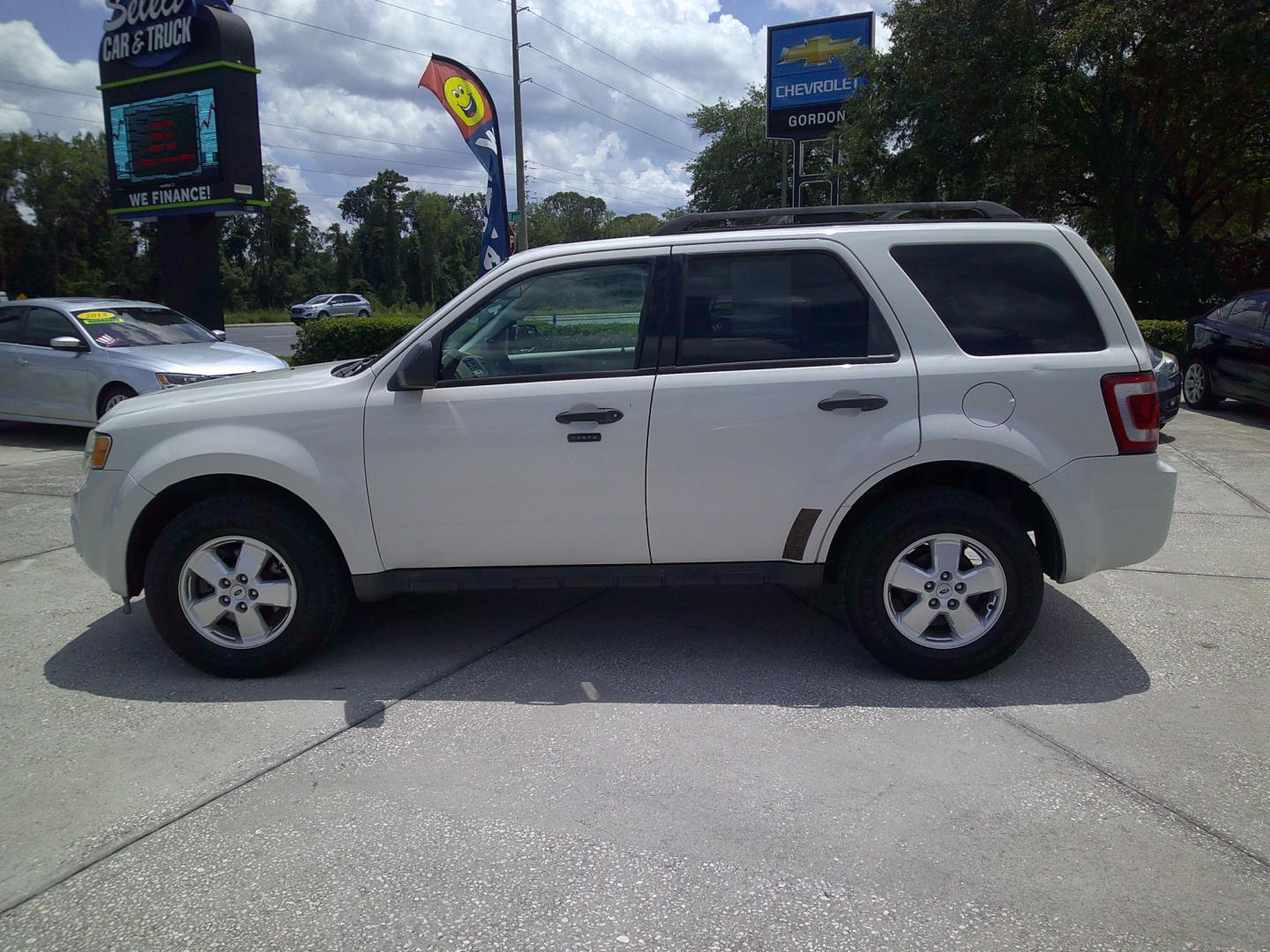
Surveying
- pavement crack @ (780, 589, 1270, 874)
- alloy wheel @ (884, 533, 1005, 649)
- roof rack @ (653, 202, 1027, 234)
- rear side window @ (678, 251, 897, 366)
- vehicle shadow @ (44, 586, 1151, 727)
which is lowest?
pavement crack @ (780, 589, 1270, 874)

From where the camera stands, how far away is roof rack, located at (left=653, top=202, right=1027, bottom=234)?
4.60 metres

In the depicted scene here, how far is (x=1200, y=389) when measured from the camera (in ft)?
41.2

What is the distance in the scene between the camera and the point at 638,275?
4.43m

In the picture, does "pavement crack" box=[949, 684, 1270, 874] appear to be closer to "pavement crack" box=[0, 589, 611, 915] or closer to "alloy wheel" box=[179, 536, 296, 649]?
"pavement crack" box=[0, 589, 611, 915]

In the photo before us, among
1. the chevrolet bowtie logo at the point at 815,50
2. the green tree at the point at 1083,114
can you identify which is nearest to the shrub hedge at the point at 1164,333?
the green tree at the point at 1083,114

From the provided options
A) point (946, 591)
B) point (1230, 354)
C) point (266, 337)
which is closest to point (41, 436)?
point (946, 591)

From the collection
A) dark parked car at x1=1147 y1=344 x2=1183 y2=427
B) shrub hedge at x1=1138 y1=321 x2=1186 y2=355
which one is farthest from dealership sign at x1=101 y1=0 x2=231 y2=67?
shrub hedge at x1=1138 y1=321 x2=1186 y2=355

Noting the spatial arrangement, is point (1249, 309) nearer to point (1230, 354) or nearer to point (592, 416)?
point (1230, 354)

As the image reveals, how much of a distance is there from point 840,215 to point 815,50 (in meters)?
20.6

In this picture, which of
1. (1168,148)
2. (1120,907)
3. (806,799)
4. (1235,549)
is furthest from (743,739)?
(1168,148)

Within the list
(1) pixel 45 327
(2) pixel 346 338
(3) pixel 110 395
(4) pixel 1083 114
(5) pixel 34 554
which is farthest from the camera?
(4) pixel 1083 114

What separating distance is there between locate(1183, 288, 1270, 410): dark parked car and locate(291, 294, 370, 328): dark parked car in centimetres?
3971

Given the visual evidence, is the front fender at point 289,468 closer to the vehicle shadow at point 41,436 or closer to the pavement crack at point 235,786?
the pavement crack at point 235,786

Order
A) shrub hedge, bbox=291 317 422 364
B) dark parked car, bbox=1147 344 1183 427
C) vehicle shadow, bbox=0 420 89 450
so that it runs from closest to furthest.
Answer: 1. dark parked car, bbox=1147 344 1183 427
2. vehicle shadow, bbox=0 420 89 450
3. shrub hedge, bbox=291 317 422 364
